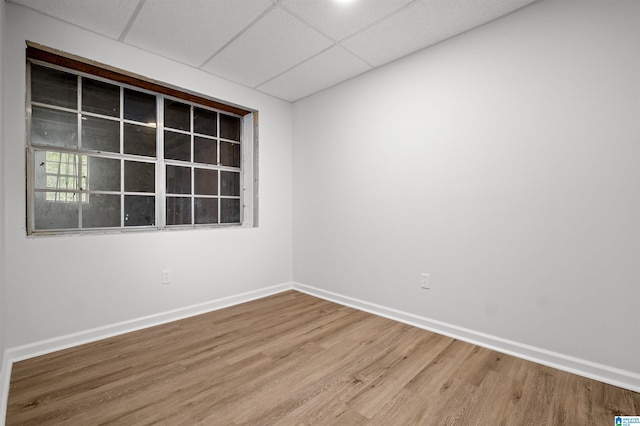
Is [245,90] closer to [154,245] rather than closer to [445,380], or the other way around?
[154,245]

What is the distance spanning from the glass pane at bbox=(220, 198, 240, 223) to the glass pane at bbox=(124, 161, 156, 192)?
82 centimetres

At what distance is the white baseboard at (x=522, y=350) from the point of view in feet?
5.83

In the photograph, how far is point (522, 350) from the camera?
6.96 feet

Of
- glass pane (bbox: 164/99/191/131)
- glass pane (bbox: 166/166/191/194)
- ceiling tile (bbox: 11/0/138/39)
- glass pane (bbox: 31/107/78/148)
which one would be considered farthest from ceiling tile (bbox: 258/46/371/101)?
glass pane (bbox: 31/107/78/148)

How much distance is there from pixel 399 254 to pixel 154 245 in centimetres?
236

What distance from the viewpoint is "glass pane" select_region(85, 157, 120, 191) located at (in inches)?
101

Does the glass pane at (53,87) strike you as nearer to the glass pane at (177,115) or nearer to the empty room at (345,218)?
the empty room at (345,218)

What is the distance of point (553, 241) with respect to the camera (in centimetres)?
201

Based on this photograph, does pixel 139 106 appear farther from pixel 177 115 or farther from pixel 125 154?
pixel 125 154

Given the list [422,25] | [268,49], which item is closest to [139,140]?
[268,49]

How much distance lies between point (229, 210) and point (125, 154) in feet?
4.12

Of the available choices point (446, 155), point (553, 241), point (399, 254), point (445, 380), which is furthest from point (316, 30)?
point (445, 380)

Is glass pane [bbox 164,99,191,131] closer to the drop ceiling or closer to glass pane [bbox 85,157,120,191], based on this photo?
the drop ceiling

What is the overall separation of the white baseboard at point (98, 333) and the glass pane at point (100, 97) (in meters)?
1.91
